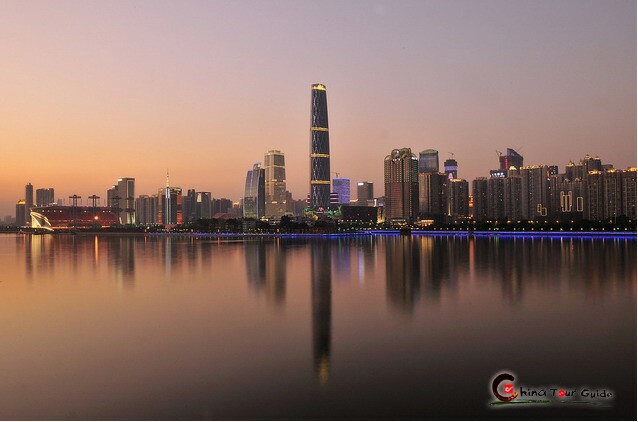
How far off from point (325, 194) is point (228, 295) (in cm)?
17953

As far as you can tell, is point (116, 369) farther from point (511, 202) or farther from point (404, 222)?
point (404, 222)

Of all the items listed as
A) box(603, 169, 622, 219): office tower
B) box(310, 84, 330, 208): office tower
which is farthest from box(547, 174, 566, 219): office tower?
box(310, 84, 330, 208): office tower

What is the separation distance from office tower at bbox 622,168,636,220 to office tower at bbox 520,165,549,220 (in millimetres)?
27241

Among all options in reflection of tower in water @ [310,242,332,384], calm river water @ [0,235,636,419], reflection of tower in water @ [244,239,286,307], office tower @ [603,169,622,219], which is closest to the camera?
calm river water @ [0,235,636,419]

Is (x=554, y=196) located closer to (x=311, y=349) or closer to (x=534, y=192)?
(x=534, y=192)

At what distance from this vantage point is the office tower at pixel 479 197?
15900 centimetres

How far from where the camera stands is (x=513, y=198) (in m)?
152

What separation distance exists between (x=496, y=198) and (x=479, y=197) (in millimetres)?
5867

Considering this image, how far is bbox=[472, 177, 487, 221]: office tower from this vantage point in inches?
6260

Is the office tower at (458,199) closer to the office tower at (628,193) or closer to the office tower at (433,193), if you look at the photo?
the office tower at (433,193)

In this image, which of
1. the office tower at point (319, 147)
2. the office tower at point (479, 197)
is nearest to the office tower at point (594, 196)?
the office tower at point (479, 197)

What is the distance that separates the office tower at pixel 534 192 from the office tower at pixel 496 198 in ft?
21.9

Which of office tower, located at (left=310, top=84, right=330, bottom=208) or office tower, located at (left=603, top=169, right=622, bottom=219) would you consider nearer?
office tower, located at (left=603, top=169, right=622, bottom=219)

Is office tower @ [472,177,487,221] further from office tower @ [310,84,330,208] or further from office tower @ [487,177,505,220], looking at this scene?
office tower @ [310,84,330,208]
